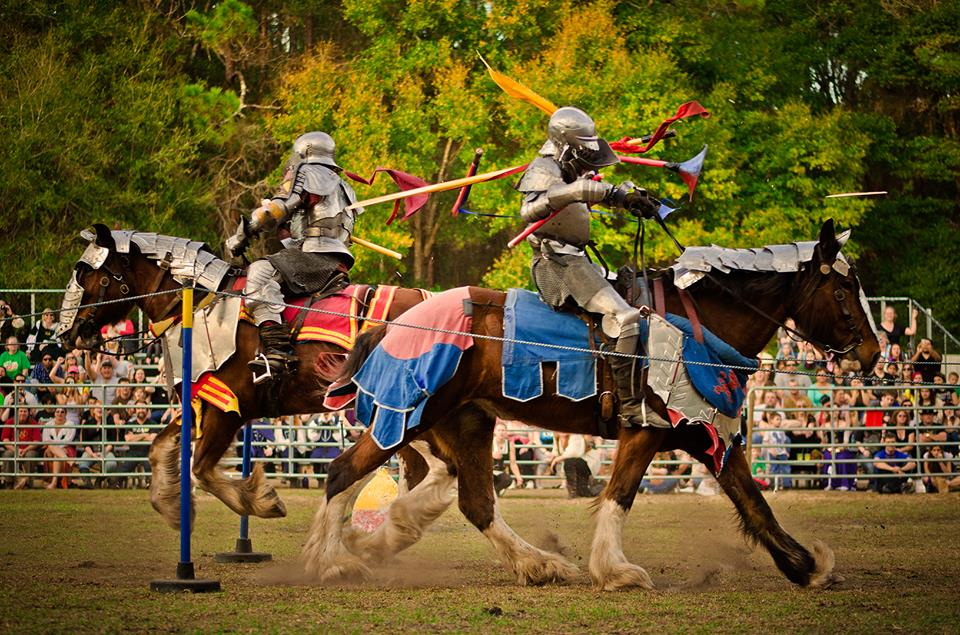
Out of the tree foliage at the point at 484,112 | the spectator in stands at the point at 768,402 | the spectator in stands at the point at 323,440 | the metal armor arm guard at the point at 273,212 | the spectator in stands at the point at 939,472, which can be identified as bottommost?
the spectator in stands at the point at 939,472

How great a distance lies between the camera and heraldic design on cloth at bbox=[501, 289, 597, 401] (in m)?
8.70

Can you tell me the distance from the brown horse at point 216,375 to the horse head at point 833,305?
10.1ft

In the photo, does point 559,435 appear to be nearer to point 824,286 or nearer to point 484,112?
point 824,286

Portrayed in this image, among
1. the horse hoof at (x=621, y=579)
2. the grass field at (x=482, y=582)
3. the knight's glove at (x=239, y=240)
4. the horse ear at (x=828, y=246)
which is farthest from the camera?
the knight's glove at (x=239, y=240)

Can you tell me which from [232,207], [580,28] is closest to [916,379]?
[580,28]

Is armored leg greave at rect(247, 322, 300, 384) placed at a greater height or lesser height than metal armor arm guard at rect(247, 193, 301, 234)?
lesser

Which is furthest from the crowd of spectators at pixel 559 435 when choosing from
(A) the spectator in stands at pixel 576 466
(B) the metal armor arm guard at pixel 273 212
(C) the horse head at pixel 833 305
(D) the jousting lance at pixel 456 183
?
(C) the horse head at pixel 833 305

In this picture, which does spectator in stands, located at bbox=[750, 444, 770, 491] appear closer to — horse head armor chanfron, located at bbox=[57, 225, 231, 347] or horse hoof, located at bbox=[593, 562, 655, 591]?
horse head armor chanfron, located at bbox=[57, 225, 231, 347]

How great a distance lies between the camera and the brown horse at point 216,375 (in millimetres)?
10211

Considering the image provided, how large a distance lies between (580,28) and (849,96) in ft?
31.3

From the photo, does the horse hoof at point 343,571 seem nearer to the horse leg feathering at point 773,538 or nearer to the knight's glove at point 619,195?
the horse leg feathering at point 773,538

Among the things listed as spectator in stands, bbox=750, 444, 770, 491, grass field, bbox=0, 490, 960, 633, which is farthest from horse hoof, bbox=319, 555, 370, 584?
spectator in stands, bbox=750, 444, 770, 491

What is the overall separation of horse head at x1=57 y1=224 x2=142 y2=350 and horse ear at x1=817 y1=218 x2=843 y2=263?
517 cm

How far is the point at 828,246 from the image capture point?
8.93 meters
